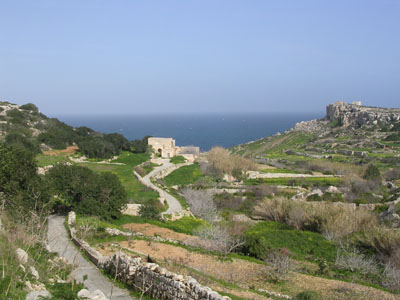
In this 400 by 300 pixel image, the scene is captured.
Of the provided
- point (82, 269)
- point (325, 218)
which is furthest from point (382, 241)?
point (82, 269)

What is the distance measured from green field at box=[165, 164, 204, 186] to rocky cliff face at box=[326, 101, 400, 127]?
62.1m

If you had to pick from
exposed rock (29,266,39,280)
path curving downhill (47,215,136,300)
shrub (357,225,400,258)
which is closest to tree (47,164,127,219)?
path curving downhill (47,215,136,300)

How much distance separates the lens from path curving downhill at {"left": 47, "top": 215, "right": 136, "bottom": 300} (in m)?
10.0

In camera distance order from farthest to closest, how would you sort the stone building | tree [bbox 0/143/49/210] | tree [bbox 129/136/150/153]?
the stone building
tree [bbox 129/136/150/153]
tree [bbox 0/143/49/210]

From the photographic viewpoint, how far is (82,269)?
12148 millimetres

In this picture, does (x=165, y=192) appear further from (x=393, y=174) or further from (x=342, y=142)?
(x=342, y=142)

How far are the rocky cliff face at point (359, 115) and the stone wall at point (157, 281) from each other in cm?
9217

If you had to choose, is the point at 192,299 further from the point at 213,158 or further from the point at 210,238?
the point at 213,158

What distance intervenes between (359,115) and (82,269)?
105408mm

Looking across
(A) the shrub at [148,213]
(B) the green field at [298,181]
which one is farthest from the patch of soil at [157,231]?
Answer: (B) the green field at [298,181]

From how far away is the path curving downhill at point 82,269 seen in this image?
10.0m

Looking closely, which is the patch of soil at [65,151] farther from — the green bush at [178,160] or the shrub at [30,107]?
the shrub at [30,107]

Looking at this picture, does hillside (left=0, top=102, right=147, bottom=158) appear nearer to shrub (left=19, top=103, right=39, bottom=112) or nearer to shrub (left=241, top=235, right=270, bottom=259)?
shrub (left=19, top=103, right=39, bottom=112)

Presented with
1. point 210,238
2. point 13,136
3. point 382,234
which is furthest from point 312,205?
point 13,136
